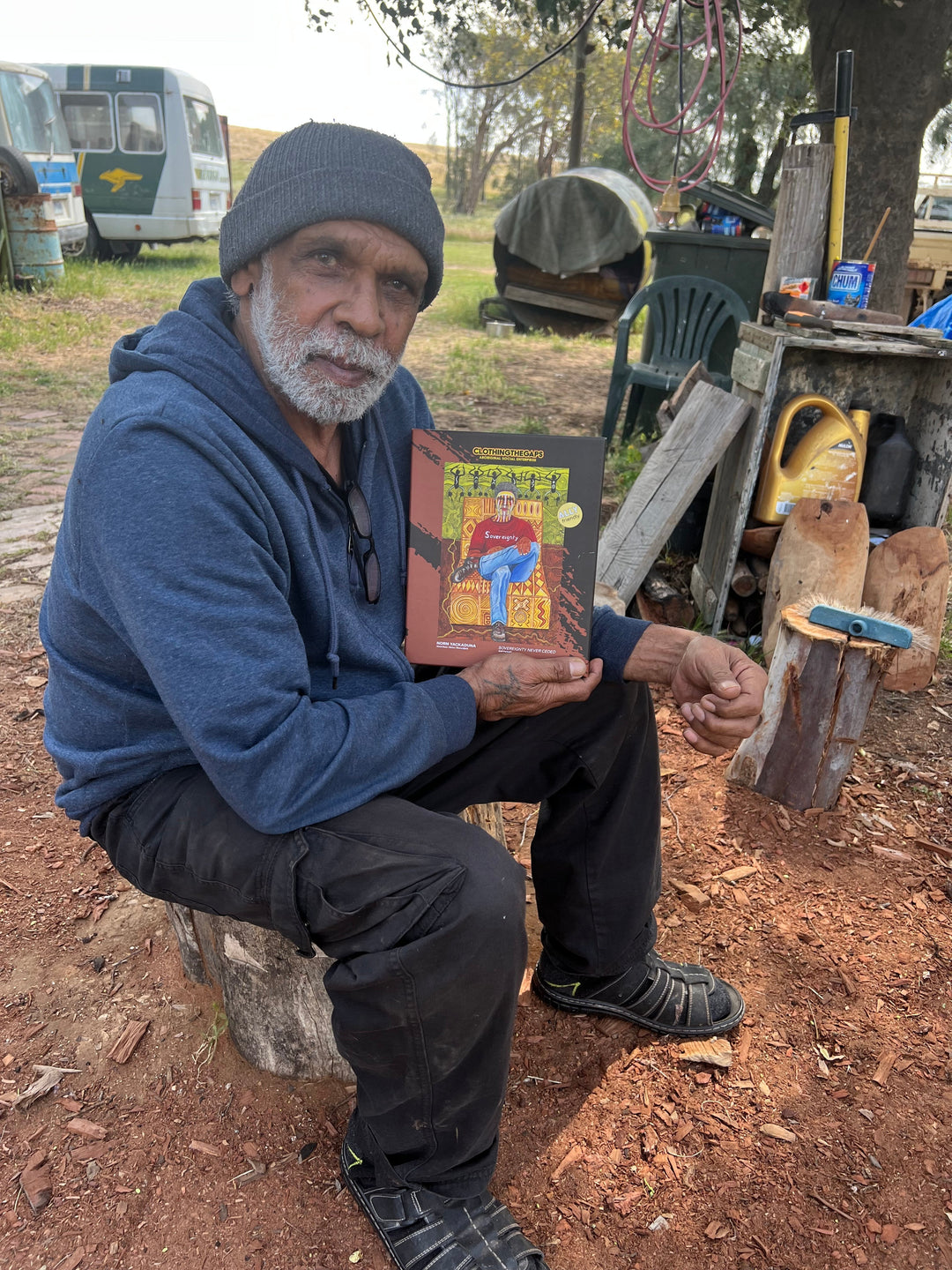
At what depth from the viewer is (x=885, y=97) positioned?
18.9 feet

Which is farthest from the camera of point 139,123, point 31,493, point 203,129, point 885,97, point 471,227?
point 471,227

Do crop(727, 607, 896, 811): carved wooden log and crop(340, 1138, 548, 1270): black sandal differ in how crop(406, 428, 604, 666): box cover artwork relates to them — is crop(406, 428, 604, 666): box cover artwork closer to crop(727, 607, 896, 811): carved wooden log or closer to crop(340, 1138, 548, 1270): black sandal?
crop(340, 1138, 548, 1270): black sandal

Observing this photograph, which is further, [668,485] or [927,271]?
[927,271]

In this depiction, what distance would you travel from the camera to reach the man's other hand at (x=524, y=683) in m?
1.79

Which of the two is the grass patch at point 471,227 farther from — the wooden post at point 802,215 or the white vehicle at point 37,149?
the wooden post at point 802,215

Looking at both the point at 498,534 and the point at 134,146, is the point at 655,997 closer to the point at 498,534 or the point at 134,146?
the point at 498,534

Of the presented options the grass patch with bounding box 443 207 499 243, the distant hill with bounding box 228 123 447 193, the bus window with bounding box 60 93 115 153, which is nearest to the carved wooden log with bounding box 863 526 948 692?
the bus window with bounding box 60 93 115 153

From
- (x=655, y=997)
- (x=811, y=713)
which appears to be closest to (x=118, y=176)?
(x=811, y=713)

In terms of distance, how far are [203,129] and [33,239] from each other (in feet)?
19.1

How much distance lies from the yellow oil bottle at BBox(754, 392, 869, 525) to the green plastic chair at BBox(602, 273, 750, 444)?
260cm

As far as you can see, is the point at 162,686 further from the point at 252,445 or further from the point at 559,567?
the point at 559,567

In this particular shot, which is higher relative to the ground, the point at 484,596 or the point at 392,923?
the point at 484,596

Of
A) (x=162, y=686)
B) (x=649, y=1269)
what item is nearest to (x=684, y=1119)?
(x=649, y=1269)

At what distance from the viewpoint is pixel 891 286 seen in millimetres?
6137
